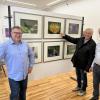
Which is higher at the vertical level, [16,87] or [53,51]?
[53,51]

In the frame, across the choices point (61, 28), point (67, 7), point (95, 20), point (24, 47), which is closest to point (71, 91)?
point (61, 28)

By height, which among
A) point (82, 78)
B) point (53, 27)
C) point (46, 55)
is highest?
point (53, 27)

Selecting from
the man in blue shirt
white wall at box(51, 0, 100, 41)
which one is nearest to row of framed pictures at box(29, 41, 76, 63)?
the man in blue shirt

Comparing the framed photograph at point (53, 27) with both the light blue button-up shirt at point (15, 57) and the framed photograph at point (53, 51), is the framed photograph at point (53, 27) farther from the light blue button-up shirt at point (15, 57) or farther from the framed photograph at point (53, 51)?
the light blue button-up shirt at point (15, 57)

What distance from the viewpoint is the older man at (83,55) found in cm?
259

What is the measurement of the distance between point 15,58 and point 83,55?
4.67ft

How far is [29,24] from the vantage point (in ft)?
8.30

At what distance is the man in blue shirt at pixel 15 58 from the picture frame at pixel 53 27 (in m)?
0.91

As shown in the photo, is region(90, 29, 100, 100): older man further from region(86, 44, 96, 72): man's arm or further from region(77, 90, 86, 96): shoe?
region(77, 90, 86, 96): shoe

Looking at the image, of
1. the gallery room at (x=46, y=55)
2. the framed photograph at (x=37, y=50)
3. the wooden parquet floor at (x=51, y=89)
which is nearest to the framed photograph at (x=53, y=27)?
the gallery room at (x=46, y=55)

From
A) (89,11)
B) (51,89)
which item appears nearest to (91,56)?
(51,89)

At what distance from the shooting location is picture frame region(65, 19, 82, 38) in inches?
123

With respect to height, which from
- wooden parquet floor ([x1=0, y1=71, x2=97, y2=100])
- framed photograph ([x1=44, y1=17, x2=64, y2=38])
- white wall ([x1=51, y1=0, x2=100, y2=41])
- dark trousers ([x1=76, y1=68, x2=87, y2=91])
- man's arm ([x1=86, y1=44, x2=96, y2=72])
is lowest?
wooden parquet floor ([x1=0, y1=71, x2=97, y2=100])

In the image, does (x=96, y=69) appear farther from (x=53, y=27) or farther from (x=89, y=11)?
(x=89, y=11)
